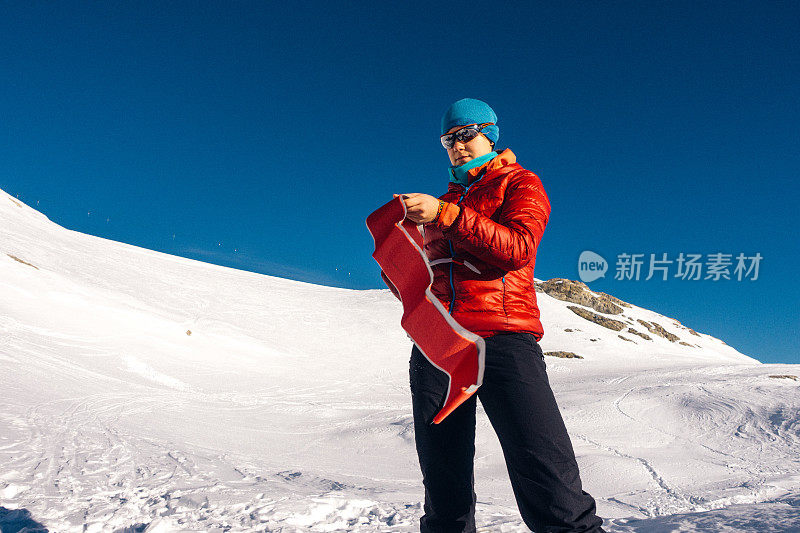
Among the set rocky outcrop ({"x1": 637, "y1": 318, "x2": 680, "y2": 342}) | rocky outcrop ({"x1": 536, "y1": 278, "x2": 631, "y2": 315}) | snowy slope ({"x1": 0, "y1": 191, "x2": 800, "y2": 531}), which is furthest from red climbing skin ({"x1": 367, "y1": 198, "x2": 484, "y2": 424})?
rocky outcrop ({"x1": 536, "y1": 278, "x2": 631, "y2": 315})

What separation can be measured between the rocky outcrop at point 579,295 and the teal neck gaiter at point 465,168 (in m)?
50.5

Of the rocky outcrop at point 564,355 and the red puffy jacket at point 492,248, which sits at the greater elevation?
the rocky outcrop at point 564,355

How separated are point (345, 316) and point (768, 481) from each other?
2576 cm

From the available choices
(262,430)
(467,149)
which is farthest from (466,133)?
(262,430)

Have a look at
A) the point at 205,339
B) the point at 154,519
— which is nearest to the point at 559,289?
the point at 205,339

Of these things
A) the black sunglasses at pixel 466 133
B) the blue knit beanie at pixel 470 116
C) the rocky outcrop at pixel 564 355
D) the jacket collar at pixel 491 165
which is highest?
the rocky outcrop at pixel 564 355

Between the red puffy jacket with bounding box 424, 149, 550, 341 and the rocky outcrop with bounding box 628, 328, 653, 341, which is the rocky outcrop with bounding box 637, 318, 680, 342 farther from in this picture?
the red puffy jacket with bounding box 424, 149, 550, 341

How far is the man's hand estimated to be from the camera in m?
1.88

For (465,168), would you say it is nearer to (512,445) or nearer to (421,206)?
(421,206)

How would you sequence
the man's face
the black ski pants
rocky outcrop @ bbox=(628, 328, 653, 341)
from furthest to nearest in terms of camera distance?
1. rocky outcrop @ bbox=(628, 328, 653, 341)
2. the man's face
3. the black ski pants

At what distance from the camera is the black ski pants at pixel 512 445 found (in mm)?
1791

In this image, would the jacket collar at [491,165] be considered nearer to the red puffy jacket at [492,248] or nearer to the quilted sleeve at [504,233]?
the red puffy jacket at [492,248]

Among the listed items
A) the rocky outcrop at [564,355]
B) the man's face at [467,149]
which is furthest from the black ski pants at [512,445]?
the rocky outcrop at [564,355]

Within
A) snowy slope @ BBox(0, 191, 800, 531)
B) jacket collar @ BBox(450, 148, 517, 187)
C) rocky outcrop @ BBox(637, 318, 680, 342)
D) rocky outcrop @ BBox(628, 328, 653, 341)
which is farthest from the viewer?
rocky outcrop @ BBox(637, 318, 680, 342)
